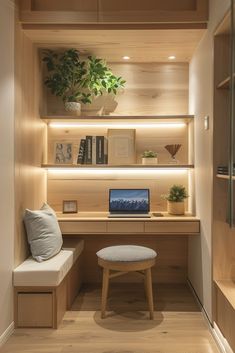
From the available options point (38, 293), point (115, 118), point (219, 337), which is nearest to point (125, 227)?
point (38, 293)

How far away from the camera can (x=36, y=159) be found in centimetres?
314

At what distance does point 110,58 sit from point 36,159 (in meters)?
1.27

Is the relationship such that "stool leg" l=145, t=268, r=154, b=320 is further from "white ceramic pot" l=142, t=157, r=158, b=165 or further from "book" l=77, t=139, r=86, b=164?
"book" l=77, t=139, r=86, b=164

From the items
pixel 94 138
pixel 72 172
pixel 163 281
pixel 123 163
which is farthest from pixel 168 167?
pixel 163 281

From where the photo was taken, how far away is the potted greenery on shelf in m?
3.22

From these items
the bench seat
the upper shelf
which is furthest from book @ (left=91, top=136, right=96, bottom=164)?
the upper shelf

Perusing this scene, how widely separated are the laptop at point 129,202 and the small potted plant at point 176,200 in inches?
8.8

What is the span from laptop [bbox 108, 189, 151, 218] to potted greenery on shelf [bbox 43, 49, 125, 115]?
2.97 feet

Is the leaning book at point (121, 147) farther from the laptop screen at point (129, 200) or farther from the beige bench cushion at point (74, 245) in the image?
the beige bench cushion at point (74, 245)

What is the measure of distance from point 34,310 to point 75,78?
2131mm

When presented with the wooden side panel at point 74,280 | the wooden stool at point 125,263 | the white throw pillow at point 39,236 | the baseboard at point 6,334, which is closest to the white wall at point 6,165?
the baseboard at point 6,334

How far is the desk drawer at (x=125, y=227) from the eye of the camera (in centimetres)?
301

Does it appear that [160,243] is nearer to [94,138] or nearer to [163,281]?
[163,281]

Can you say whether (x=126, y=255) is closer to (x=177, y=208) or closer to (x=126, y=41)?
(x=177, y=208)
